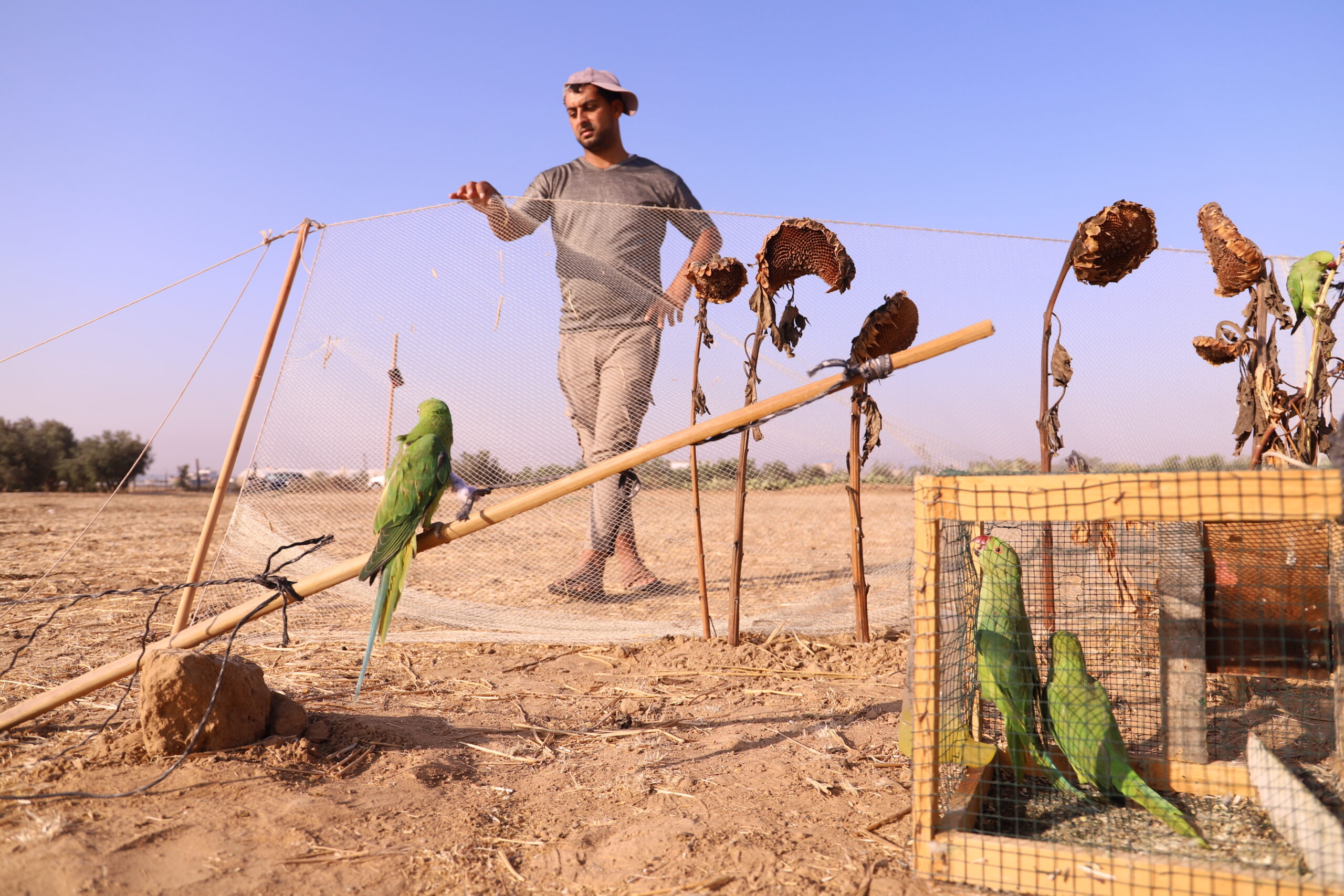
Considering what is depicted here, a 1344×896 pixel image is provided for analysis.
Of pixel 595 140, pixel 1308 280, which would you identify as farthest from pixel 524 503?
pixel 1308 280

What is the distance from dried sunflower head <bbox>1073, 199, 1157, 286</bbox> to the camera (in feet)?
9.38

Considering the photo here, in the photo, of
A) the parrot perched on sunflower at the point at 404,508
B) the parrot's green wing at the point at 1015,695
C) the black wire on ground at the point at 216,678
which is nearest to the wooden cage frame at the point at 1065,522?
the parrot's green wing at the point at 1015,695

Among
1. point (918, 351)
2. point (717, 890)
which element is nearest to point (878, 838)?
point (717, 890)

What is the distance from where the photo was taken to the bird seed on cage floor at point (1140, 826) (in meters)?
1.93

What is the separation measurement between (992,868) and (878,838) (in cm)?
32

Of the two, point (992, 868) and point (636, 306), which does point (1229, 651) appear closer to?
point (992, 868)

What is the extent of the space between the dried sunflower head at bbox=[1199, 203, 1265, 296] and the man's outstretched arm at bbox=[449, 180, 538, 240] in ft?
10.6

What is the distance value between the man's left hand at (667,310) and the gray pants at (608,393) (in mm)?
55

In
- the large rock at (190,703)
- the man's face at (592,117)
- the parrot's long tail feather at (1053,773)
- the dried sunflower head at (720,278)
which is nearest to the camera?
the parrot's long tail feather at (1053,773)

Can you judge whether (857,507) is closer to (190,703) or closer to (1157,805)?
(1157,805)

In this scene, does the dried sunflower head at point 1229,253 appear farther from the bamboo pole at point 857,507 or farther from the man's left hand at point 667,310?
the man's left hand at point 667,310

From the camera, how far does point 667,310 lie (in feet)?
14.3

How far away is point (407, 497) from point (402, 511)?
5cm

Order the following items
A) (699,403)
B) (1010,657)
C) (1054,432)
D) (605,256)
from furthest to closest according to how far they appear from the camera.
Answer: (605,256) → (699,403) → (1054,432) → (1010,657)
